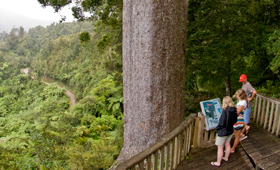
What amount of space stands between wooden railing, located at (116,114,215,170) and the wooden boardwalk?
14 cm

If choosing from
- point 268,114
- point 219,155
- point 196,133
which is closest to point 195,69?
point 268,114

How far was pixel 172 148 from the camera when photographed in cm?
280

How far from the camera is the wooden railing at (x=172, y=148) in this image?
2.14 metres

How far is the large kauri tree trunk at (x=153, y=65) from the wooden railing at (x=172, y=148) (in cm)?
35

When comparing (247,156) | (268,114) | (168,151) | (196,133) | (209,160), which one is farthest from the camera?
(268,114)

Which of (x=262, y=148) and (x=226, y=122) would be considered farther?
(x=262, y=148)

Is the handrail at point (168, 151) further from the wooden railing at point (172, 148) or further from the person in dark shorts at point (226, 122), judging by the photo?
the person in dark shorts at point (226, 122)

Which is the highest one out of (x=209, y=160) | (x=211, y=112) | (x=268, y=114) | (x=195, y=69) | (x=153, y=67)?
(x=153, y=67)

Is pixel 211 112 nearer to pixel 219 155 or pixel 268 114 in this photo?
pixel 219 155

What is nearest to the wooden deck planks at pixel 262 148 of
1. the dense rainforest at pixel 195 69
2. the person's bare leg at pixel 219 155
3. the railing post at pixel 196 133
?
the person's bare leg at pixel 219 155

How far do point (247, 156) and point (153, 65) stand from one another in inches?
86.2

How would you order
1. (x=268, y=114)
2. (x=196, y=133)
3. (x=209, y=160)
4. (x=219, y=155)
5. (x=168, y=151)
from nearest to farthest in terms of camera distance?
(x=168, y=151), (x=219, y=155), (x=209, y=160), (x=196, y=133), (x=268, y=114)

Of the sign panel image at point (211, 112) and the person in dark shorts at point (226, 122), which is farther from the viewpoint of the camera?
the sign panel image at point (211, 112)

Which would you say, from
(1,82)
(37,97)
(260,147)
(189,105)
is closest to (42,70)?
(1,82)
